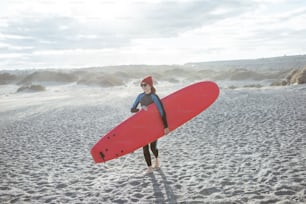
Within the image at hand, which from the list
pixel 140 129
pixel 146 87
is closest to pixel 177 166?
pixel 140 129

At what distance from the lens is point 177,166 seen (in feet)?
24.5

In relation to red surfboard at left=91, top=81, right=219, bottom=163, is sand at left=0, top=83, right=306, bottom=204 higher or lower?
lower

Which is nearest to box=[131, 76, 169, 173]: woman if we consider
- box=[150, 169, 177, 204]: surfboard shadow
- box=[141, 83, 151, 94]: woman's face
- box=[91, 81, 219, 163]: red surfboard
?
box=[141, 83, 151, 94]: woman's face

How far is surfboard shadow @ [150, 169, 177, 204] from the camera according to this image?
557cm

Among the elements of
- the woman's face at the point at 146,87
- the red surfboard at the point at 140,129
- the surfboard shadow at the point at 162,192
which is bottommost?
the surfboard shadow at the point at 162,192

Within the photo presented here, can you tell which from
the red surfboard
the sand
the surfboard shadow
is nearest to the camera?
the surfboard shadow

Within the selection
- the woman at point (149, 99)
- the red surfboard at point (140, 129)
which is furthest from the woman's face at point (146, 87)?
the red surfboard at point (140, 129)

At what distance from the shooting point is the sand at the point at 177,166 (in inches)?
229

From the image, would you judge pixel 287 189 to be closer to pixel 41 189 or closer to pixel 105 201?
pixel 105 201

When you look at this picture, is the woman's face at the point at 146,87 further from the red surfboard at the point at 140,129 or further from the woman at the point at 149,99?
the red surfboard at the point at 140,129

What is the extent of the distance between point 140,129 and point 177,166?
3.88ft

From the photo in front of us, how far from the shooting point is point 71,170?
24.8 ft

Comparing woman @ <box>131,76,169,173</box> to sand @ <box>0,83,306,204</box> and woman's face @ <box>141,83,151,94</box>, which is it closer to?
woman's face @ <box>141,83,151,94</box>

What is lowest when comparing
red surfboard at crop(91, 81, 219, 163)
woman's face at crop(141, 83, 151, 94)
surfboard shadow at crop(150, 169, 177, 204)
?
surfboard shadow at crop(150, 169, 177, 204)
